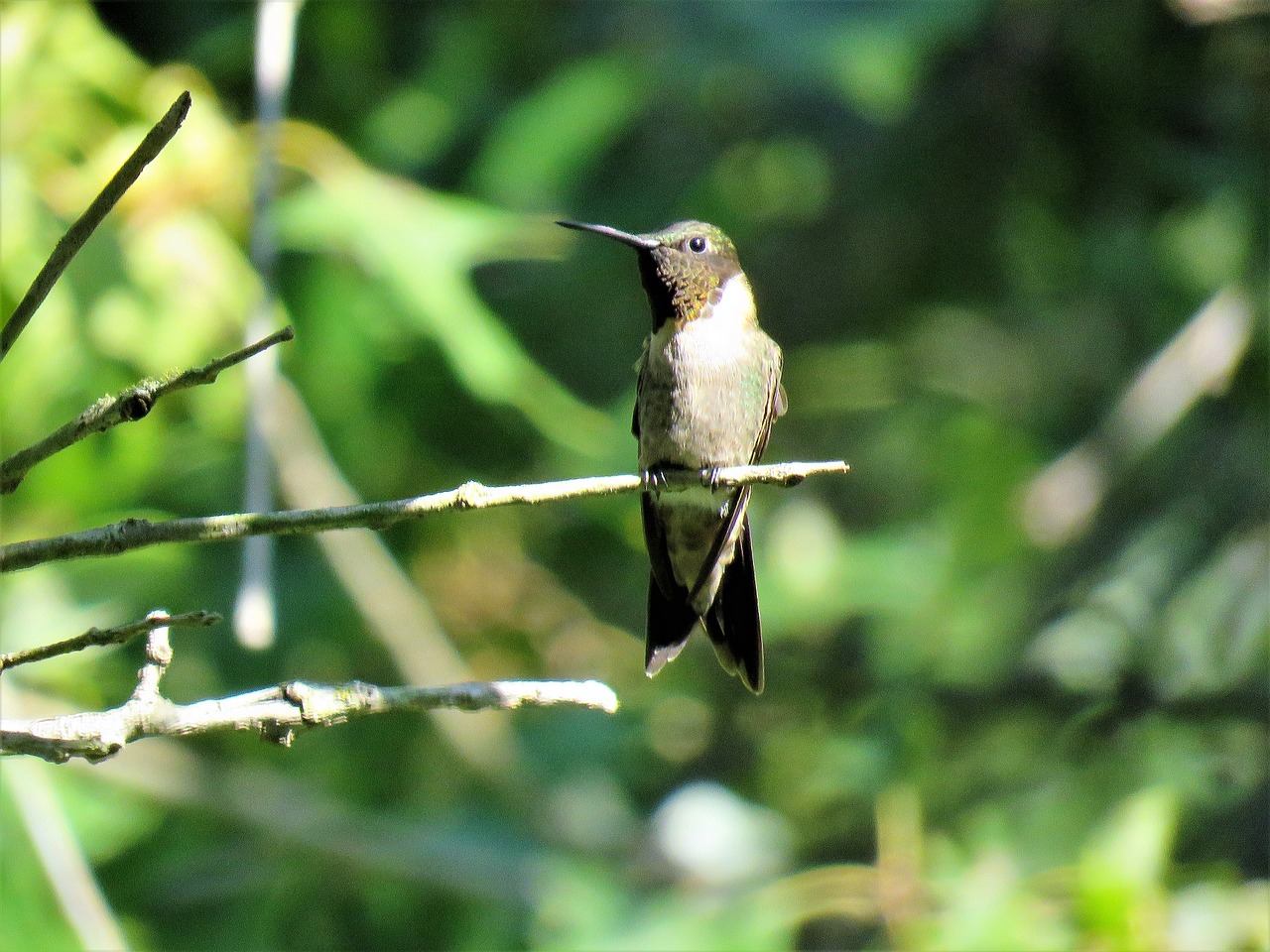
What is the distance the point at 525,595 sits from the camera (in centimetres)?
646

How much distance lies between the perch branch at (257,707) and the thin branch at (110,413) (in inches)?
6.8

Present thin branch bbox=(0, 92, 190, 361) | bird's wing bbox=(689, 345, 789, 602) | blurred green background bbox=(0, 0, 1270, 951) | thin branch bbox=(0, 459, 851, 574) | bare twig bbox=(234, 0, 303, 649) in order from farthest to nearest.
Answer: blurred green background bbox=(0, 0, 1270, 951), bird's wing bbox=(689, 345, 789, 602), bare twig bbox=(234, 0, 303, 649), thin branch bbox=(0, 459, 851, 574), thin branch bbox=(0, 92, 190, 361)

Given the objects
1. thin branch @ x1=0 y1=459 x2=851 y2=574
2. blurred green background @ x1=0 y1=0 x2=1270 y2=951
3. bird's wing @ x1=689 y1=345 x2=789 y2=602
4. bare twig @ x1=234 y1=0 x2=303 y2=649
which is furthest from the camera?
blurred green background @ x1=0 y1=0 x2=1270 y2=951

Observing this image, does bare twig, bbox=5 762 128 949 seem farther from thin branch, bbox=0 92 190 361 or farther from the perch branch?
thin branch, bbox=0 92 190 361

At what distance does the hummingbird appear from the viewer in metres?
3.26

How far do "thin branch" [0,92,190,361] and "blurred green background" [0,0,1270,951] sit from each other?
7.68 feet

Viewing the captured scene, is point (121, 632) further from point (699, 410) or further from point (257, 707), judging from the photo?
point (699, 410)

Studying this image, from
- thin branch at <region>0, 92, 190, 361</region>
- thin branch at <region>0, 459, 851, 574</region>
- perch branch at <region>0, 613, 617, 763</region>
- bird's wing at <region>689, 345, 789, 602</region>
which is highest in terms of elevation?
bird's wing at <region>689, 345, 789, 602</region>

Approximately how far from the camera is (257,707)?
1.23m

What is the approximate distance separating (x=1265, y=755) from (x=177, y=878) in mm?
4328

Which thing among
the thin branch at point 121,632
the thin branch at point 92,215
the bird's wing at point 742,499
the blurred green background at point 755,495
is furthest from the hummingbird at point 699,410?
the thin branch at point 92,215

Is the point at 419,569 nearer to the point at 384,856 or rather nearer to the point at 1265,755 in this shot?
the point at 384,856

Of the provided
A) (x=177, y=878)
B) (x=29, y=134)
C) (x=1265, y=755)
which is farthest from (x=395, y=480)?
(x=1265, y=755)

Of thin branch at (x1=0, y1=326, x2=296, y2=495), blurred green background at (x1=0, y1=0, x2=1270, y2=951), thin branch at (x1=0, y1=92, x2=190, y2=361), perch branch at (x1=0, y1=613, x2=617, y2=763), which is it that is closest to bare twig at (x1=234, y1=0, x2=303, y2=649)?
blurred green background at (x1=0, y1=0, x2=1270, y2=951)
